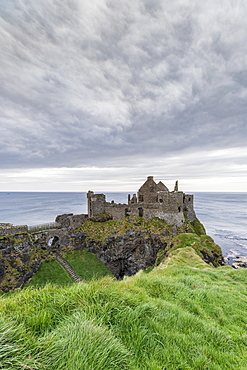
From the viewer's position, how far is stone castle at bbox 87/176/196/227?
113 ft

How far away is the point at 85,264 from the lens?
1287 inches

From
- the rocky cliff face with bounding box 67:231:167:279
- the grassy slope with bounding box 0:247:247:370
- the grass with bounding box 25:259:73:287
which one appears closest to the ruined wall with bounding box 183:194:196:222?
the rocky cliff face with bounding box 67:231:167:279

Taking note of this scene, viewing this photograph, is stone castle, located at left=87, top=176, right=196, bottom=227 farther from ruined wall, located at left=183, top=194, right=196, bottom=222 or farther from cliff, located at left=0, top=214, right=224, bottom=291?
cliff, located at left=0, top=214, right=224, bottom=291

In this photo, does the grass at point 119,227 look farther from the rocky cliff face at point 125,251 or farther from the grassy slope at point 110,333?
the grassy slope at point 110,333

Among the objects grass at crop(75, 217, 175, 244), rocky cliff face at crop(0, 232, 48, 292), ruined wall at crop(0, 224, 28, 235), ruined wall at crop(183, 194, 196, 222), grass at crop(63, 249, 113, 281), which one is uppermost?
ruined wall at crop(183, 194, 196, 222)

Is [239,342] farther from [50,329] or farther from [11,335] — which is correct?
[11,335]

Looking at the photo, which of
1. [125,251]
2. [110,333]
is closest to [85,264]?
[125,251]

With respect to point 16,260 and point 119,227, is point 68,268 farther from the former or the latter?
point 119,227

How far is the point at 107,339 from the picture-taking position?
10.4ft

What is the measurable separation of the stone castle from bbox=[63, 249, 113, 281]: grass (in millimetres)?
9292

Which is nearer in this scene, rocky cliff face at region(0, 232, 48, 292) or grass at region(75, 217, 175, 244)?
rocky cliff face at region(0, 232, 48, 292)

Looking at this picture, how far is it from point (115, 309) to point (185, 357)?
1782 mm

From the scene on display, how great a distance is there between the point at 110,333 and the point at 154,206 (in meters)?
34.0

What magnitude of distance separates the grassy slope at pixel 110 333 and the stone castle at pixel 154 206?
95.1ft
